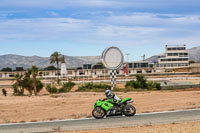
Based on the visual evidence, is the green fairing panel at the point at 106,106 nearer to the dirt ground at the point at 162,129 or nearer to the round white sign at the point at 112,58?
the dirt ground at the point at 162,129

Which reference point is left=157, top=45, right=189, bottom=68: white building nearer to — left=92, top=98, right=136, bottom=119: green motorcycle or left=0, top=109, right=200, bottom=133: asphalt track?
left=92, top=98, right=136, bottom=119: green motorcycle

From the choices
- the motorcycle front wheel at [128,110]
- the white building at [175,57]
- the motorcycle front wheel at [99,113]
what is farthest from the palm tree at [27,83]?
the white building at [175,57]

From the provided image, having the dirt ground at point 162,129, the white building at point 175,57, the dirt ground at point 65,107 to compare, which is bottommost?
the dirt ground at point 65,107

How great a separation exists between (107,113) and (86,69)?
385 ft

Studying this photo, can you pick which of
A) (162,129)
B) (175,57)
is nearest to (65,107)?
(162,129)

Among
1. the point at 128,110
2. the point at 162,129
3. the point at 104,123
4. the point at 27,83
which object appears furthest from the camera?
the point at 27,83

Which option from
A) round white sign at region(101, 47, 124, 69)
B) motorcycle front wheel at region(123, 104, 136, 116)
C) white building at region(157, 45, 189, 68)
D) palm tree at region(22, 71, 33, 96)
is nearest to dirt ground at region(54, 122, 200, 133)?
motorcycle front wheel at region(123, 104, 136, 116)

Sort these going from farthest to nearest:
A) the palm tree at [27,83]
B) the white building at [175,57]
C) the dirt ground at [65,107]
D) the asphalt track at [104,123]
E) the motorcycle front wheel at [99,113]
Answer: the white building at [175,57], the palm tree at [27,83], the dirt ground at [65,107], the motorcycle front wheel at [99,113], the asphalt track at [104,123]

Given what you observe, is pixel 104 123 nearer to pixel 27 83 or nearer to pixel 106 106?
pixel 106 106

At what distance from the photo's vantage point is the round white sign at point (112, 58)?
41.7m

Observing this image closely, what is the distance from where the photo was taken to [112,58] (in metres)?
42.4

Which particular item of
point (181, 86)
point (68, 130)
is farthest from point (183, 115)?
point (181, 86)

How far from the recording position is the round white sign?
41.7m

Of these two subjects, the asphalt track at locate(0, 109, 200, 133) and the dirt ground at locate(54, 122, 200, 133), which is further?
the asphalt track at locate(0, 109, 200, 133)
